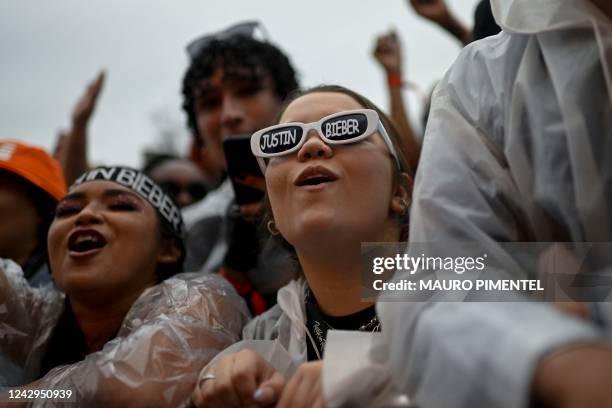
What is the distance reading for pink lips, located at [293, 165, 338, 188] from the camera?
1729 mm

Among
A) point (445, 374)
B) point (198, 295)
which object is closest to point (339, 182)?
point (198, 295)

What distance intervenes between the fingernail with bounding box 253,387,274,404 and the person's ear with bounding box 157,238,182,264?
1131mm

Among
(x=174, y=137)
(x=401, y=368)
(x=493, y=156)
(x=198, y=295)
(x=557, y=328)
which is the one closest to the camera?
(x=557, y=328)

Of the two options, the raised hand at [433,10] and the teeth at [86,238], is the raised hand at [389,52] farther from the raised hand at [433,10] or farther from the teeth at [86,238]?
the teeth at [86,238]

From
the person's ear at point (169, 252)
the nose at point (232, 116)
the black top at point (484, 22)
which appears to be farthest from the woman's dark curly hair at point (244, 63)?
the black top at point (484, 22)

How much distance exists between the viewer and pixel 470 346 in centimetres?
93

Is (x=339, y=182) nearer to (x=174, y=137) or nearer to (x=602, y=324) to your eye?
(x=602, y=324)

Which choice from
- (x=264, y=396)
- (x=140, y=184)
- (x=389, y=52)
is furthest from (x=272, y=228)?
(x=389, y=52)

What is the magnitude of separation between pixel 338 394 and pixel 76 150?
9.77 feet

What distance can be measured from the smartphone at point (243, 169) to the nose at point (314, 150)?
63 centimetres

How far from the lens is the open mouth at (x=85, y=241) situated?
84.5 inches

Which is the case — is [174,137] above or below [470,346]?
below

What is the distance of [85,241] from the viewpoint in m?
2.16
